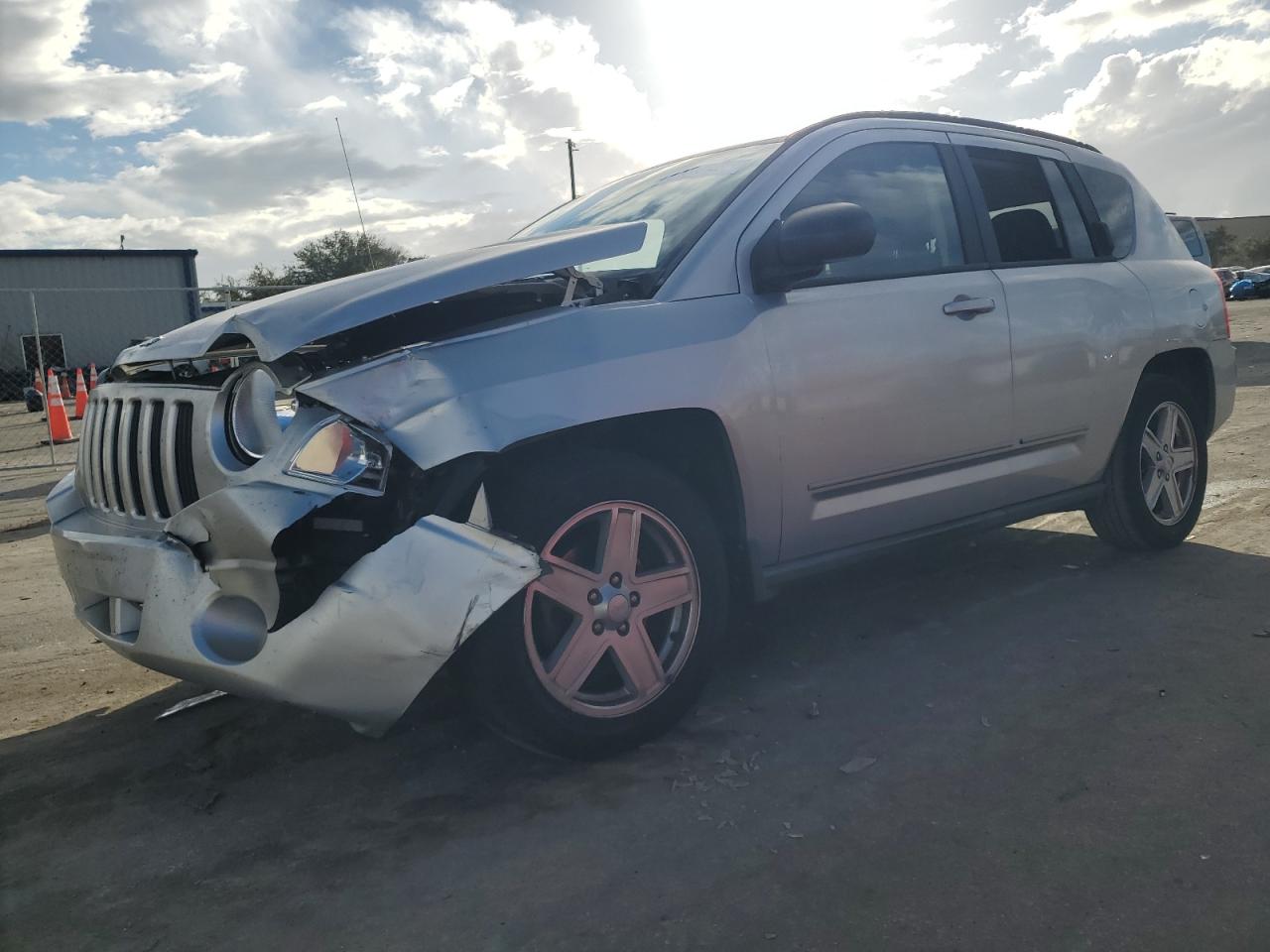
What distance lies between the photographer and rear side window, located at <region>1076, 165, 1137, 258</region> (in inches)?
191

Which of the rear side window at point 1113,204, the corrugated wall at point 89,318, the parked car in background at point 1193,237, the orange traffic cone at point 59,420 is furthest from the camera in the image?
the corrugated wall at point 89,318

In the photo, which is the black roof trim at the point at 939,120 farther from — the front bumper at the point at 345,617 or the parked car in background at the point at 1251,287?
the parked car in background at the point at 1251,287

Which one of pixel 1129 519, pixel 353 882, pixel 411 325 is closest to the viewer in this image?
pixel 353 882

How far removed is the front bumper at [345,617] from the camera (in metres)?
2.55

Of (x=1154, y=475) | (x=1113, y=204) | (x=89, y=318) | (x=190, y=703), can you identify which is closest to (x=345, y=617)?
(x=190, y=703)

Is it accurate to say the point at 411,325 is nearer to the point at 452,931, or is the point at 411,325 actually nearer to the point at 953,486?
the point at 452,931

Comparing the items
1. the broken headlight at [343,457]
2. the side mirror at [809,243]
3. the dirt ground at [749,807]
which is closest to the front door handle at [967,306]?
the side mirror at [809,243]

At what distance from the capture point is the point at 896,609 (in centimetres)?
438

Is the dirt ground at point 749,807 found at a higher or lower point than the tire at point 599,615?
lower

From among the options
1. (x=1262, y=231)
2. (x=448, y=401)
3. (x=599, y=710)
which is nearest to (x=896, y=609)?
(x=599, y=710)

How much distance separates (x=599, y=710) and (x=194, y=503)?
1.18 metres

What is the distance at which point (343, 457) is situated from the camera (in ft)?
8.60

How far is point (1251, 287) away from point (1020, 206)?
146ft

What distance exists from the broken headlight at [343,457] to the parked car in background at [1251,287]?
46.7 meters
